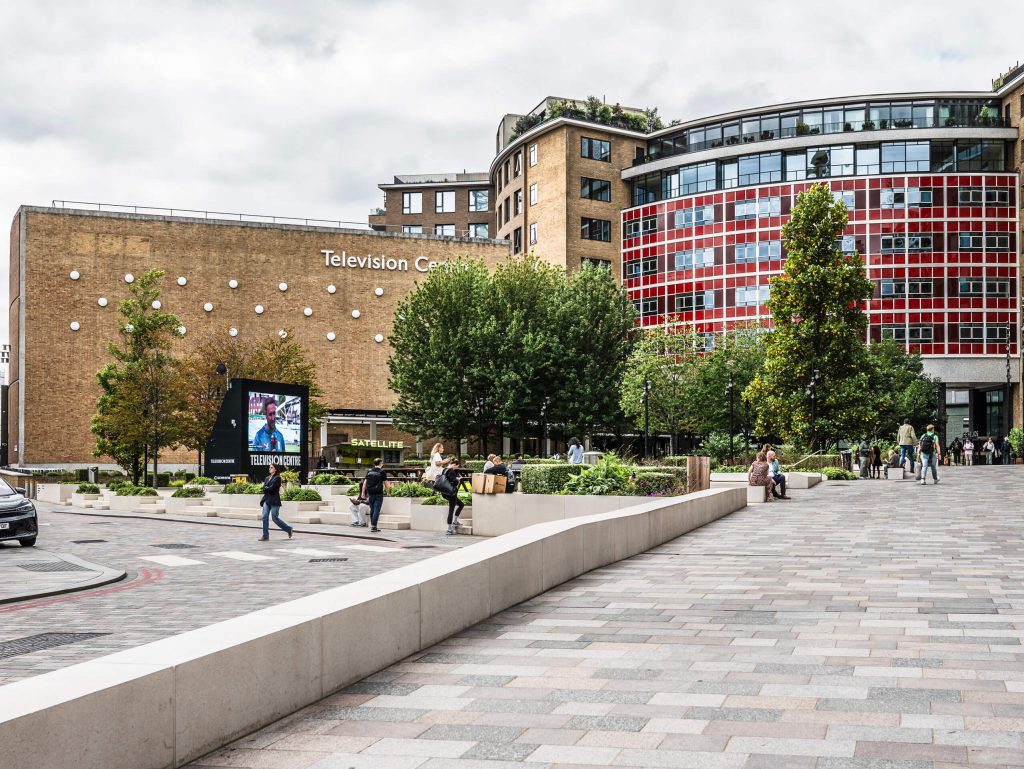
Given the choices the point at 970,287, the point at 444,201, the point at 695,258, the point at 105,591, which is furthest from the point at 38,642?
the point at 444,201

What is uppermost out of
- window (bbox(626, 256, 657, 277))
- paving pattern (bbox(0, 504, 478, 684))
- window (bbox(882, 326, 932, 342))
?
window (bbox(626, 256, 657, 277))

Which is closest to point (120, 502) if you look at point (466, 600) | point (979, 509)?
point (979, 509)

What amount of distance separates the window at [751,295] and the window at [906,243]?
25.2 ft

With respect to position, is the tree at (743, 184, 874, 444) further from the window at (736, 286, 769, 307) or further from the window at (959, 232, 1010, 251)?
the window at (959, 232, 1010, 251)

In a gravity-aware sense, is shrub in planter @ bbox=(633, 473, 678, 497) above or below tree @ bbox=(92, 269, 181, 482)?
below

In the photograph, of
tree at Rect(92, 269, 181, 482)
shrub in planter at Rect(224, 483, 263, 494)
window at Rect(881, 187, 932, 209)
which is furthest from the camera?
window at Rect(881, 187, 932, 209)

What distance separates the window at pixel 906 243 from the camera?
65.8 m

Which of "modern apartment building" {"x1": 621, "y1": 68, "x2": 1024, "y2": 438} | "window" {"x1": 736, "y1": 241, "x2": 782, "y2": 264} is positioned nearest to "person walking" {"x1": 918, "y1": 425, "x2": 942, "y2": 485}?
"modern apartment building" {"x1": 621, "y1": 68, "x2": 1024, "y2": 438}

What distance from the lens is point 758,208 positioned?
68.5 meters

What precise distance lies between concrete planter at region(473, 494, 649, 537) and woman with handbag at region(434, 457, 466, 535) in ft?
1.40

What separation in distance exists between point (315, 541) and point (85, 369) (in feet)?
141

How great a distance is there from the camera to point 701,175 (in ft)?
233

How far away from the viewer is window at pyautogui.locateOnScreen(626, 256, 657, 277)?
→ 73.0 metres

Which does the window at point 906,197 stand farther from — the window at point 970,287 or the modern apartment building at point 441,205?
the modern apartment building at point 441,205
